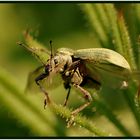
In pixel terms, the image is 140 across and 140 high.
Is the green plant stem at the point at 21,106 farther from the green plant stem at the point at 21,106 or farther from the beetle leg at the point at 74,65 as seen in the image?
the beetle leg at the point at 74,65

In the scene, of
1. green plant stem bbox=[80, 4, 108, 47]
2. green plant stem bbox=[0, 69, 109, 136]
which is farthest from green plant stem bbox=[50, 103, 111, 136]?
green plant stem bbox=[80, 4, 108, 47]

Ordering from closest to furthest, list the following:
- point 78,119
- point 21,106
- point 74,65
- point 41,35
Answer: point 78,119 < point 74,65 < point 21,106 < point 41,35

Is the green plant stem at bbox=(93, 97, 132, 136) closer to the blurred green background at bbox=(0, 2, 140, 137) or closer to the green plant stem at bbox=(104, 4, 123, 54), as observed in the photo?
the green plant stem at bbox=(104, 4, 123, 54)

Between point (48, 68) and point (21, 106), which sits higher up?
point (48, 68)

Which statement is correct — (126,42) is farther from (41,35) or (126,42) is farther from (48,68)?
(41,35)

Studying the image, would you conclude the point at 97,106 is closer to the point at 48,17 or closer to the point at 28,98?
the point at 28,98

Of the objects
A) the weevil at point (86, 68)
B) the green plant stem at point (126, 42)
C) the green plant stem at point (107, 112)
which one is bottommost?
the green plant stem at point (107, 112)

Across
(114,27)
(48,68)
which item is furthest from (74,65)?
(114,27)

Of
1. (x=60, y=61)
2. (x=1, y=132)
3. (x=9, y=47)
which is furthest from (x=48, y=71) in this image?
(x=9, y=47)

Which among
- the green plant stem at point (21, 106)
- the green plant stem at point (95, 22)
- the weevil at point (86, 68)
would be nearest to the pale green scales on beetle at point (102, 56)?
the weevil at point (86, 68)
